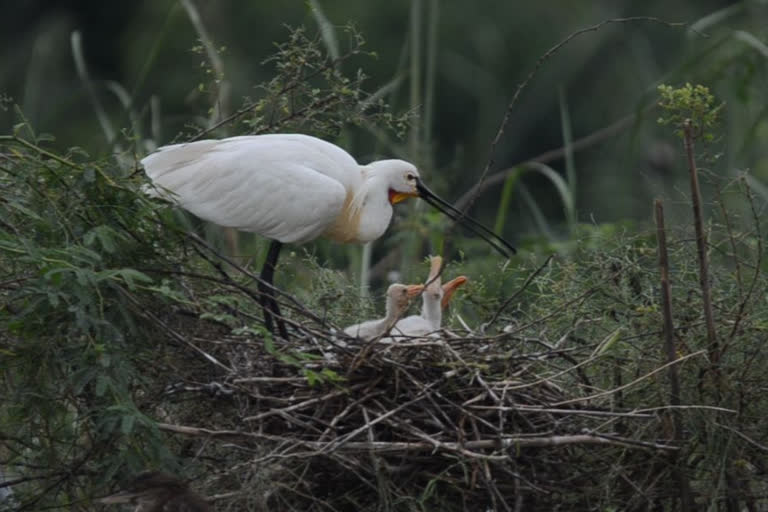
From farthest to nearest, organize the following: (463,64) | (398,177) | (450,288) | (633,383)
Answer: (463,64), (398,177), (450,288), (633,383)

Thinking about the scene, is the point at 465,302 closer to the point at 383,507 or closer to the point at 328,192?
the point at 328,192

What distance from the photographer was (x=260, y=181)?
22.8 feet

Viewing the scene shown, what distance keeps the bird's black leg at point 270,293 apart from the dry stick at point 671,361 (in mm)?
1433

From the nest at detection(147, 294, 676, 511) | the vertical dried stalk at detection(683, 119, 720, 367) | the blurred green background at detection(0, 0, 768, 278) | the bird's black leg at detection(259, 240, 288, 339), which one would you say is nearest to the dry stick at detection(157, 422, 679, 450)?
the nest at detection(147, 294, 676, 511)

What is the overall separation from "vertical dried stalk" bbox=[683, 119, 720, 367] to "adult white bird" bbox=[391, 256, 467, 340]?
1125 mm

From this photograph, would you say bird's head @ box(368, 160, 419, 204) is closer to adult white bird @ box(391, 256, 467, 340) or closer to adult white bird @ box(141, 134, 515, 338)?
adult white bird @ box(141, 134, 515, 338)

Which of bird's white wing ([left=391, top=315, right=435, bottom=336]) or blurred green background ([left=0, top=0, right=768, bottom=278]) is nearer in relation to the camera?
bird's white wing ([left=391, top=315, right=435, bottom=336])

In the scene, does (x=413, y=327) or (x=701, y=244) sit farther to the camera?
(x=413, y=327)

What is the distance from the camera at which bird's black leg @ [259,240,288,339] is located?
639cm

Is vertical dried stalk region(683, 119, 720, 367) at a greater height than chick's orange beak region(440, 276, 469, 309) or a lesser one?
greater

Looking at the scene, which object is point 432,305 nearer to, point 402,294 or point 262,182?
point 402,294

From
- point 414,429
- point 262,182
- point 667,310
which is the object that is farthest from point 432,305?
point 667,310

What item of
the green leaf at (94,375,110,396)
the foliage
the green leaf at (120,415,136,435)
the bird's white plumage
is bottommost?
the green leaf at (120,415,136,435)

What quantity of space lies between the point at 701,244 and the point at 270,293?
6.14ft
